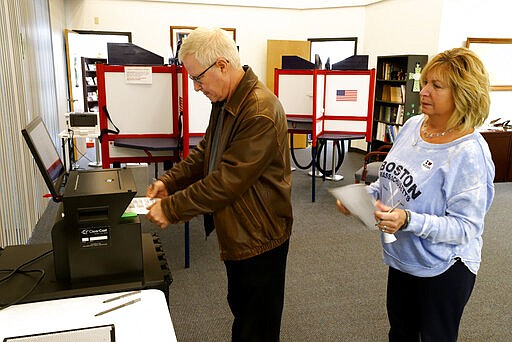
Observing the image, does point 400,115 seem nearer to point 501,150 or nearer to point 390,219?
point 501,150

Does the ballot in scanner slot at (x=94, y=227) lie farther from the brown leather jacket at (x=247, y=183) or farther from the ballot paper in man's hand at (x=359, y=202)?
the ballot paper in man's hand at (x=359, y=202)

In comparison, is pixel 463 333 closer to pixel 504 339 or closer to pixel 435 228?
pixel 504 339

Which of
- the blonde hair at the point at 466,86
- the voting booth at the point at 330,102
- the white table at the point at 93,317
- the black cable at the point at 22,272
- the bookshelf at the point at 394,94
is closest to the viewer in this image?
the white table at the point at 93,317

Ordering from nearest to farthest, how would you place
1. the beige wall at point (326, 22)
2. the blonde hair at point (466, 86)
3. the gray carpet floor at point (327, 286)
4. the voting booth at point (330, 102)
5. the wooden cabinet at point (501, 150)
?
the blonde hair at point (466, 86)
the gray carpet floor at point (327, 286)
the voting booth at point (330, 102)
the wooden cabinet at point (501, 150)
the beige wall at point (326, 22)

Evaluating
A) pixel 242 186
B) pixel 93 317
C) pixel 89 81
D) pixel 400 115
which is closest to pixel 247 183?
pixel 242 186

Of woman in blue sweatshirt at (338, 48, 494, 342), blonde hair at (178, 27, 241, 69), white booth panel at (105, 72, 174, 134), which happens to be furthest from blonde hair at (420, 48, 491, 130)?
white booth panel at (105, 72, 174, 134)

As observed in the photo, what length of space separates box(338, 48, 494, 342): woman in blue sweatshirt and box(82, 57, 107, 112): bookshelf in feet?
18.6

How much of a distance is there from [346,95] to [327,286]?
9.07 ft

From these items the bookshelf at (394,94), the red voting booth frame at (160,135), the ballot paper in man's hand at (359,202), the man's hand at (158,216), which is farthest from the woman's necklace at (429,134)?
the bookshelf at (394,94)

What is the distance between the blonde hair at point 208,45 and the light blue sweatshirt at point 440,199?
2.47ft

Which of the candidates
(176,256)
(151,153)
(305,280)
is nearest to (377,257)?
(305,280)

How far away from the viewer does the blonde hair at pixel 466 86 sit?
139cm

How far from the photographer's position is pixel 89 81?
693 centimetres

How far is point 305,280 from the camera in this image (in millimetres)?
3033
